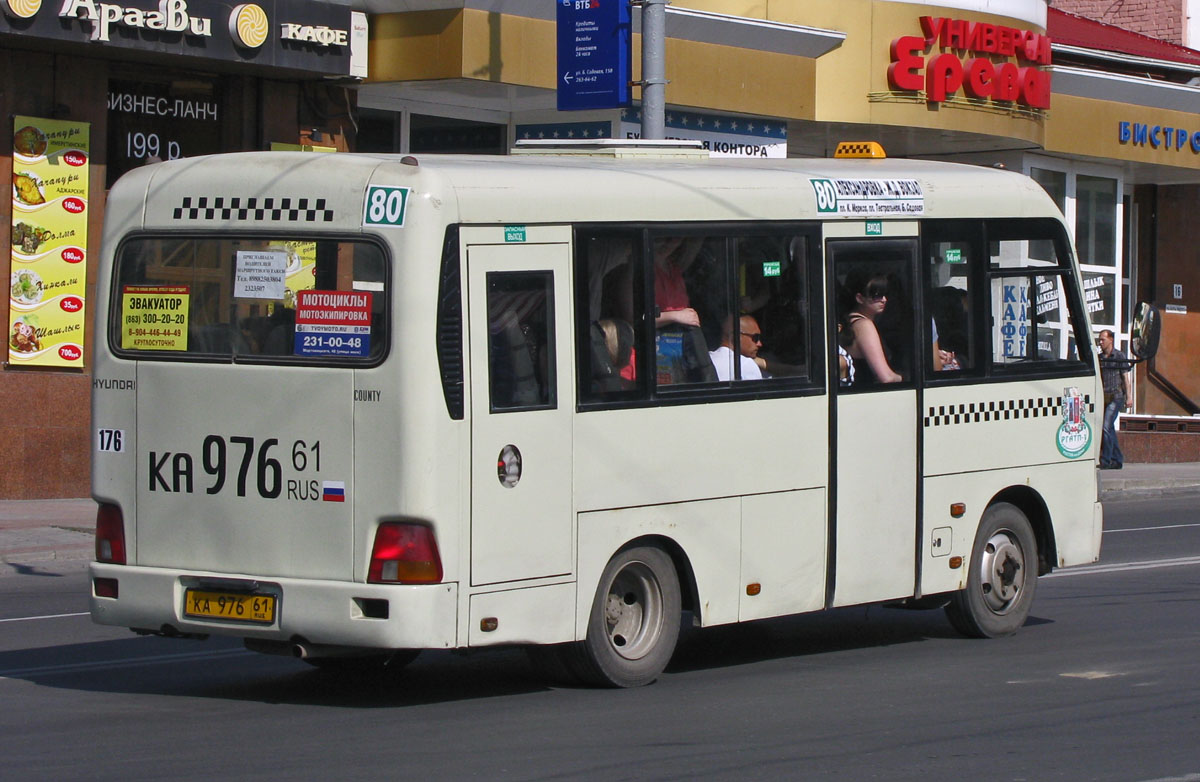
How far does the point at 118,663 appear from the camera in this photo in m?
9.68

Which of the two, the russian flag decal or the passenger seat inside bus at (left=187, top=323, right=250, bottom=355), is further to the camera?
the passenger seat inside bus at (left=187, top=323, right=250, bottom=355)

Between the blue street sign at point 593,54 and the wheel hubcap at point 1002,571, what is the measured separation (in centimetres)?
833

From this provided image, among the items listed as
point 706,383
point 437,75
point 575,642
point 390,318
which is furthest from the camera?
point 437,75

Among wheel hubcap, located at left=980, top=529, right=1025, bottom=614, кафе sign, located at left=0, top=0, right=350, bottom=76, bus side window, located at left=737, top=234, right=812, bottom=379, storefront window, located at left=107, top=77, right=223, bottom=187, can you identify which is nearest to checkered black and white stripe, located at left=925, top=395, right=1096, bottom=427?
wheel hubcap, located at left=980, top=529, right=1025, bottom=614

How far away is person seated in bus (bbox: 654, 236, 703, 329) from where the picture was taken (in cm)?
903

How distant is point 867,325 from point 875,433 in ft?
1.98

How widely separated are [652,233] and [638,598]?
5.98 feet

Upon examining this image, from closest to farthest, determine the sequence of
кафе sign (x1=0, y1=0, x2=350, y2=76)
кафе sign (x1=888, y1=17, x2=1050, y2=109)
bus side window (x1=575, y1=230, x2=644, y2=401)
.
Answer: bus side window (x1=575, y1=230, x2=644, y2=401)
кафе sign (x1=0, y1=0, x2=350, y2=76)
кафе sign (x1=888, y1=17, x2=1050, y2=109)

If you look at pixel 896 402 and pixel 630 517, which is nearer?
pixel 630 517

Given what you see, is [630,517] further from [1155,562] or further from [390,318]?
[1155,562]

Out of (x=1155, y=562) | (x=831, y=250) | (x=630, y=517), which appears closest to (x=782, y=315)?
(x=831, y=250)

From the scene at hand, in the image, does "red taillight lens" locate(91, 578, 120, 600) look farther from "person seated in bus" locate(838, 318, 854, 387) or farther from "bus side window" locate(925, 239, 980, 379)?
"bus side window" locate(925, 239, 980, 379)

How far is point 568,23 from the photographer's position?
60.1 feet

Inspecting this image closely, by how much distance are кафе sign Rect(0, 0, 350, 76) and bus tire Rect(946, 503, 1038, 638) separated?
1058 cm
